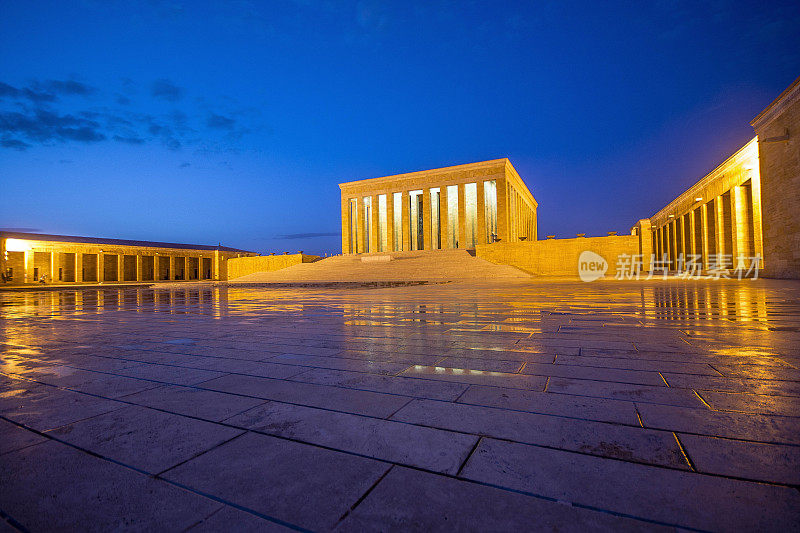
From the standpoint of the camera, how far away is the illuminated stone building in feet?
153

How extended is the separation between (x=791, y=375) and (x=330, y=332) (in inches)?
182

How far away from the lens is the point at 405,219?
52.0m

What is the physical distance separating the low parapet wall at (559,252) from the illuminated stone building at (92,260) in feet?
122

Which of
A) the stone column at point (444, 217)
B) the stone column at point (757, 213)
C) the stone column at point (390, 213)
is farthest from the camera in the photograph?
the stone column at point (390, 213)

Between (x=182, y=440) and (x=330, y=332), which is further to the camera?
(x=330, y=332)

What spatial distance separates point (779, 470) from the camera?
1.63 meters

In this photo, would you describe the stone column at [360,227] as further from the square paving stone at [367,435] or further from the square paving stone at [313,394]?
the square paving stone at [367,435]

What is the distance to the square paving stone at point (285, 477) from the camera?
1453mm

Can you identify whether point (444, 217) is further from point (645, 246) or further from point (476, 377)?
point (476, 377)

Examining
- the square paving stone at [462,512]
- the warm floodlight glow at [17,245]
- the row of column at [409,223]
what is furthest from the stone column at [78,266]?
the square paving stone at [462,512]

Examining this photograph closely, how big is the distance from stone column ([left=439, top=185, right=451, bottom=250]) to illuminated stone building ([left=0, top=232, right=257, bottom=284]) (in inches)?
1152

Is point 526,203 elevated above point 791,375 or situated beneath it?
elevated above

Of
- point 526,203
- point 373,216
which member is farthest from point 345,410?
point 526,203

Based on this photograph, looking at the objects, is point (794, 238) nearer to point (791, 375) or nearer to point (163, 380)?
point (791, 375)
